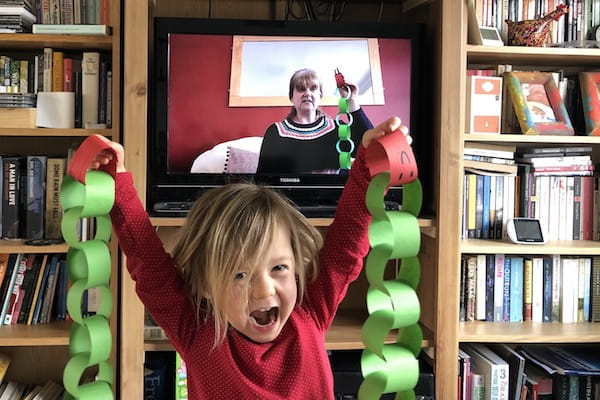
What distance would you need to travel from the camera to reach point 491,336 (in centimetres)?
244

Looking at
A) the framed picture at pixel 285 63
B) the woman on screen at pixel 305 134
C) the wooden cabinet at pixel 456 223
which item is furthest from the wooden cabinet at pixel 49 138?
the wooden cabinet at pixel 456 223

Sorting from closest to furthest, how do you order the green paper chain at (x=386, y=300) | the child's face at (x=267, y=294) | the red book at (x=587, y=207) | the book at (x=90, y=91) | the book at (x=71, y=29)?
1. the green paper chain at (x=386, y=300)
2. the child's face at (x=267, y=294)
3. the book at (x=71, y=29)
4. the book at (x=90, y=91)
5. the red book at (x=587, y=207)

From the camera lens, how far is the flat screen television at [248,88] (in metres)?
2.44

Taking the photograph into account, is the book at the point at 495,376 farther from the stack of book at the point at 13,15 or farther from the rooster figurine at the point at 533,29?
the stack of book at the point at 13,15

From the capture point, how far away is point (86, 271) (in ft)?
3.88

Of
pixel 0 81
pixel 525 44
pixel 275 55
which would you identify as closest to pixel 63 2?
pixel 0 81

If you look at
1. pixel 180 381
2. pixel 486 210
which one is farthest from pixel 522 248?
pixel 180 381

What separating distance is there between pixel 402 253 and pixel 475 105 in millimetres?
1632

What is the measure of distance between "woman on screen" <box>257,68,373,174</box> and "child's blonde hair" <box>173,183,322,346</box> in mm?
1093

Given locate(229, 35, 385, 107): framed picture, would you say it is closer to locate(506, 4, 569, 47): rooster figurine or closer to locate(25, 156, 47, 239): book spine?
locate(506, 4, 569, 47): rooster figurine

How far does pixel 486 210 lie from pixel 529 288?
31cm

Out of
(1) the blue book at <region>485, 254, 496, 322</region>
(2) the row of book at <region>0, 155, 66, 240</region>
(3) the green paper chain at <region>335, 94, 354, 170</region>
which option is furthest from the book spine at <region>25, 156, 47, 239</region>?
(1) the blue book at <region>485, 254, 496, 322</region>

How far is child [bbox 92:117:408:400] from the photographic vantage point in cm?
126

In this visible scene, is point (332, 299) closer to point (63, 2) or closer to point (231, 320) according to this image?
point (231, 320)
